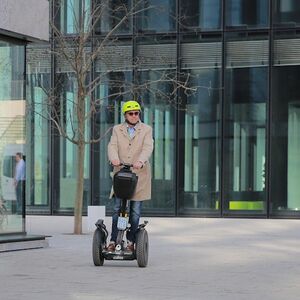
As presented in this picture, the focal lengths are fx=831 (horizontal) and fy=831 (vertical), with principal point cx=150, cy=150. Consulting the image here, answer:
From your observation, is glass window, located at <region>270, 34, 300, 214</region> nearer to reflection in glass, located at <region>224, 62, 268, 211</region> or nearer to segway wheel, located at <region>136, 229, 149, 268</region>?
reflection in glass, located at <region>224, 62, 268, 211</region>

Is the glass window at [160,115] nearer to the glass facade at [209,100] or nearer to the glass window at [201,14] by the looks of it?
the glass facade at [209,100]

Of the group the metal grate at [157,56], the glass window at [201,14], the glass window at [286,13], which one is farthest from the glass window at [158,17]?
the glass window at [286,13]

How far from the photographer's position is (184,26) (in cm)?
2389

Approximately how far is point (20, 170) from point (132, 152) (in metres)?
3.27

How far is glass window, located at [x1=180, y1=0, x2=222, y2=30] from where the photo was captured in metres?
23.7

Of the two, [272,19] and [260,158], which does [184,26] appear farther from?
[260,158]

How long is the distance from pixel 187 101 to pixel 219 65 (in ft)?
4.54

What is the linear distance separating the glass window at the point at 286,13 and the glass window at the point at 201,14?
1602 millimetres

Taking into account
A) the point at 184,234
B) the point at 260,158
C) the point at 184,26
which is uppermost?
the point at 184,26

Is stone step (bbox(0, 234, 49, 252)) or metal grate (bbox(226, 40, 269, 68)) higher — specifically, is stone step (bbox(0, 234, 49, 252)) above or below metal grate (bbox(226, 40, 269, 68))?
below

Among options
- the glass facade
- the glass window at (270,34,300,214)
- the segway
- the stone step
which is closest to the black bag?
the segway

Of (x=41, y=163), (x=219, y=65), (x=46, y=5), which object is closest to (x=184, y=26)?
(x=219, y=65)

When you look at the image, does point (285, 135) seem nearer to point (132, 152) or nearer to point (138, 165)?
point (132, 152)

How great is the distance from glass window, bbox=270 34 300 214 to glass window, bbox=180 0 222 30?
186 centimetres
